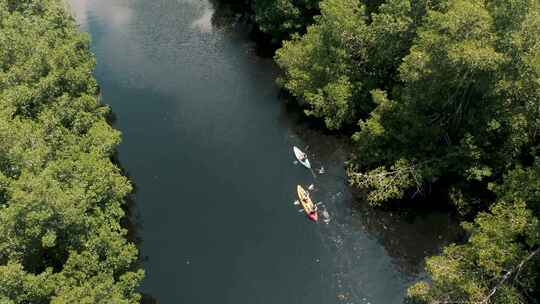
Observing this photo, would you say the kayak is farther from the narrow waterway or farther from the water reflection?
the water reflection

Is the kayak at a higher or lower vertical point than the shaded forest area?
lower

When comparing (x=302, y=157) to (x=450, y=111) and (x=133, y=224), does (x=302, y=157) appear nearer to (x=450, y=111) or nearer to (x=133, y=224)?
(x=450, y=111)

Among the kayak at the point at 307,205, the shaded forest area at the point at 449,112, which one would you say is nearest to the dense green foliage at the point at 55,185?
the kayak at the point at 307,205

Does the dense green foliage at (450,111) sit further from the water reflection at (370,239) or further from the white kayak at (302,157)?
the white kayak at (302,157)

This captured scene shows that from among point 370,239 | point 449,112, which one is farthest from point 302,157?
point 449,112

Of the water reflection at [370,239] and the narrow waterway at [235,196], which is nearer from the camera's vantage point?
the water reflection at [370,239]

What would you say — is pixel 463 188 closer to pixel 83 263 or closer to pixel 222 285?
pixel 222 285

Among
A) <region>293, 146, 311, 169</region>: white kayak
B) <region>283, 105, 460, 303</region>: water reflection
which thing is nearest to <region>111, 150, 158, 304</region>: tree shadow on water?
<region>283, 105, 460, 303</region>: water reflection
